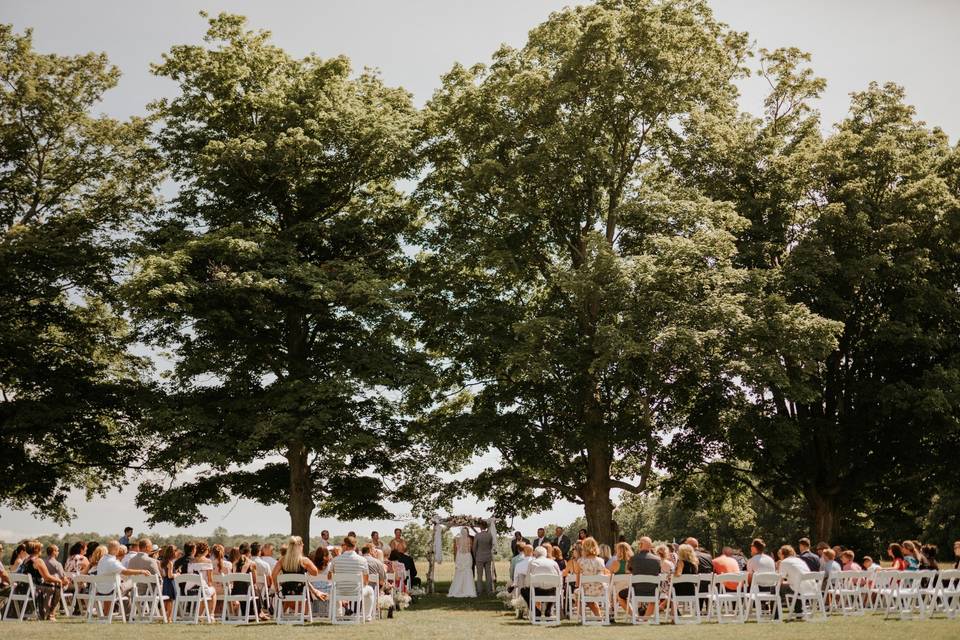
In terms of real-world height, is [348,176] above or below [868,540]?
above

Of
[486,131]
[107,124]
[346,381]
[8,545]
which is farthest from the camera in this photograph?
[8,545]

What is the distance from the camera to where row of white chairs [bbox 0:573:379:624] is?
16.9m

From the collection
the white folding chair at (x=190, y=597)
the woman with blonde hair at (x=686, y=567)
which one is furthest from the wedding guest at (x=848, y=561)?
the white folding chair at (x=190, y=597)

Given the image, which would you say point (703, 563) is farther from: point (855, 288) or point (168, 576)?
point (855, 288)

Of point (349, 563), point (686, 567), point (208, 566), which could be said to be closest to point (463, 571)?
point (349, 563)

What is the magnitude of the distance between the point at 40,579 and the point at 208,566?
3302mm

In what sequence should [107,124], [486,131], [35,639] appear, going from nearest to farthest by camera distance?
[35,639]
[486,131]
[107,124]

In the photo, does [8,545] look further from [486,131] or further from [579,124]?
[579,124]

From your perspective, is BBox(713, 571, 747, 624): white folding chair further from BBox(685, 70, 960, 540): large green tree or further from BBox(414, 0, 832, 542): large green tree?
BBox(685, 70, 960, 540): large green tree

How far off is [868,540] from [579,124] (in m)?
28.3

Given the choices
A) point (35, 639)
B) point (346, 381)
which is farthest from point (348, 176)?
point (35, 639)

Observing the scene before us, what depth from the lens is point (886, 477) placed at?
32594 millimetres

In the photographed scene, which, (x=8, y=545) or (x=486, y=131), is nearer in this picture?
(x=486, y=131)

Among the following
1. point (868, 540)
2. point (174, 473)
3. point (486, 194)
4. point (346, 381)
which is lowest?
point (868, 540)
